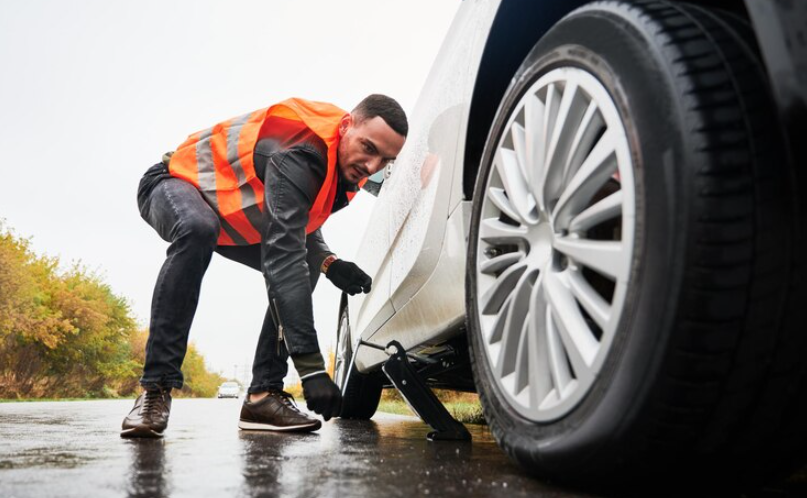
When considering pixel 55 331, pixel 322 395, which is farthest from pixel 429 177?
pixel 55 331

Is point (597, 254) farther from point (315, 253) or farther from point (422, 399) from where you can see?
point (315, 253)

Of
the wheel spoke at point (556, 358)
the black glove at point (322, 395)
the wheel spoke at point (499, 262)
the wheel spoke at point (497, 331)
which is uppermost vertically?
the wheel spoke at point (499, 262)

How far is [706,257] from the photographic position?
1.00 meters

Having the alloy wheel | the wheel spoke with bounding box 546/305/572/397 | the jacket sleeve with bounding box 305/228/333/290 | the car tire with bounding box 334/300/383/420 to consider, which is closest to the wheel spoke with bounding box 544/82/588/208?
the alloy wheel

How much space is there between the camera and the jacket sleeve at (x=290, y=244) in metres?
2.57

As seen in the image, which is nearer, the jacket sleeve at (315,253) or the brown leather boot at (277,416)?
the brown leather boot at (277,416)

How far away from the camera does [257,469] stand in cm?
161

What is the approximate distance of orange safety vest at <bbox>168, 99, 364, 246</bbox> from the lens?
286 cm

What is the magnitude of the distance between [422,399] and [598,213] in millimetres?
1616

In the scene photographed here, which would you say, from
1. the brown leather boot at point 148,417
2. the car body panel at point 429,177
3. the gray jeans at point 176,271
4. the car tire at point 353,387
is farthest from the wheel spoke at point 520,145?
the car tire at point 353,387

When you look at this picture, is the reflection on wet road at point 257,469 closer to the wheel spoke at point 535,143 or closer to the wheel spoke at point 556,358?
the wheel spoke at point 556,358

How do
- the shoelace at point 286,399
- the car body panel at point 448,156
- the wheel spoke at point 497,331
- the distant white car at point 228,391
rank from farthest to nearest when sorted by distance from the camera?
the distant white car at point 228,391
the shoelace at point 286,399
the car body panel at point 448,156
the wheel spoke at point 497,331

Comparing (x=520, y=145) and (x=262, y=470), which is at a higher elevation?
(x=520, y=145)

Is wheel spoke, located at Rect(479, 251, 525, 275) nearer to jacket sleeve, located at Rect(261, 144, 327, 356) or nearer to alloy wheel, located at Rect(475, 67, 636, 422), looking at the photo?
alloy wheel, located at Rect(475, 67, 636, 422)
